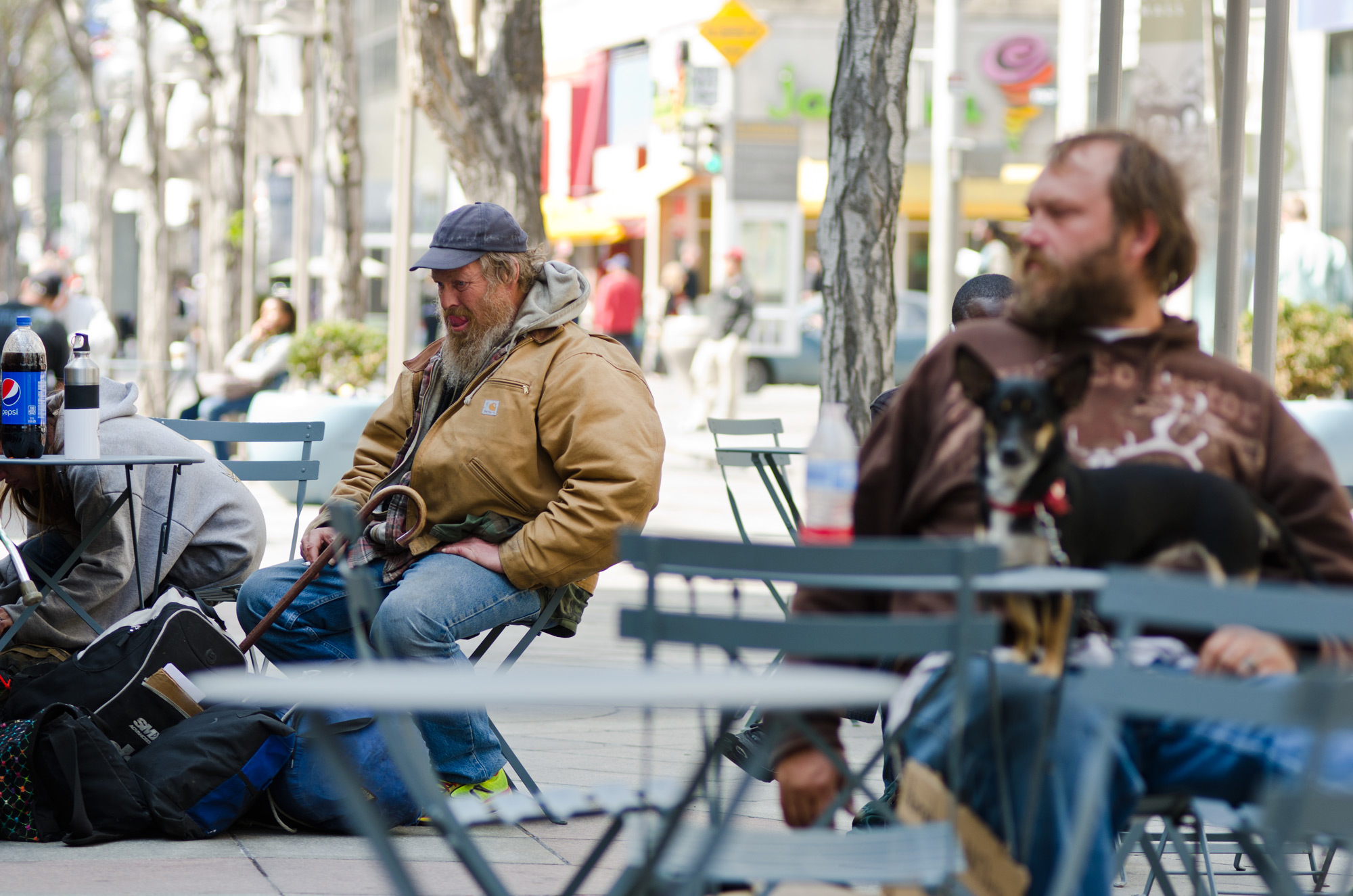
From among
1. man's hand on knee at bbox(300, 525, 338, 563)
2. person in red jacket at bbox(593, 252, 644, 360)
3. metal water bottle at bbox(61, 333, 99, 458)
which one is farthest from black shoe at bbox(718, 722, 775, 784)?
person in red jacket at bbox(593, 252, 644, 360)

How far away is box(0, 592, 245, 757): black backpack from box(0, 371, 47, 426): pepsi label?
59cm

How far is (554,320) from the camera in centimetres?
473

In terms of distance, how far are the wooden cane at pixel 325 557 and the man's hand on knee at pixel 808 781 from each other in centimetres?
201

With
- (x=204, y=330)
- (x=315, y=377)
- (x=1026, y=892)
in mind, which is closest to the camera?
(x=1026, y=892)

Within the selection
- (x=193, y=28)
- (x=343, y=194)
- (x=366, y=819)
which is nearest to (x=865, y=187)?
(x=366, y=819)

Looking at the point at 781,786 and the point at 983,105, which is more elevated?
the point at 983,105

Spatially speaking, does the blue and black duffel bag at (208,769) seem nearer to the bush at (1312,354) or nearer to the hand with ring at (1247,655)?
the hand with ring at (1247,655)

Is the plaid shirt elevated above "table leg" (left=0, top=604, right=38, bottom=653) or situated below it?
above

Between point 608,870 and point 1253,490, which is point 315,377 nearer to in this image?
point 608,870

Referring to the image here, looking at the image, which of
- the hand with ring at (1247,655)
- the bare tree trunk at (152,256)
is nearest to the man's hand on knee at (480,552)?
the hand with ring at (1247,655)

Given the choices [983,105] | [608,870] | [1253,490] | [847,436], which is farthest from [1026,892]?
[983,105]

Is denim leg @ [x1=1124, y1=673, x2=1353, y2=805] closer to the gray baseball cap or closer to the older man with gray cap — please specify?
the older man with gray cap

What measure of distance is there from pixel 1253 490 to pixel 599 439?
2074 millimetres

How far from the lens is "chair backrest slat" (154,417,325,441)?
17.4 ft
